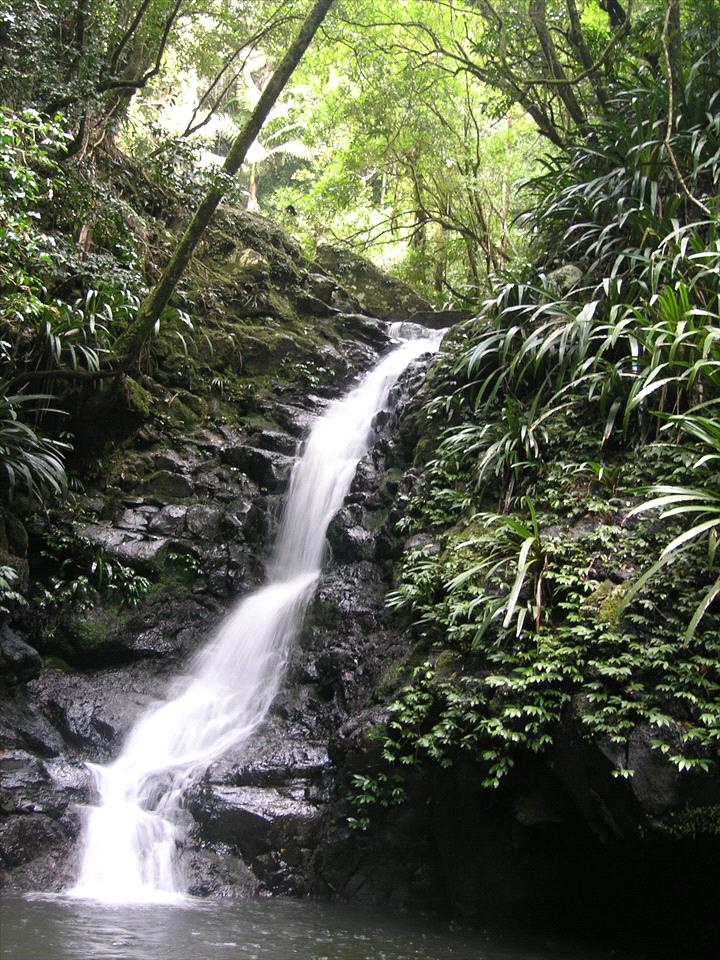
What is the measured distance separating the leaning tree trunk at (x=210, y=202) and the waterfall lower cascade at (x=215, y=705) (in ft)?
7.98

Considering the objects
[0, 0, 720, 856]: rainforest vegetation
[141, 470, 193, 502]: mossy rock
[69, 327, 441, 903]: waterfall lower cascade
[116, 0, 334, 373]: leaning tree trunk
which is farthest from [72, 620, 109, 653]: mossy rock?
[116, 0, 334, 373]: leaning tree trunk

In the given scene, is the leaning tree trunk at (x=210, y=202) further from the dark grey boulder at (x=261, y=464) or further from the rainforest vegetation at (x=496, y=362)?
the dark grey boulder at (x=261, y=464)

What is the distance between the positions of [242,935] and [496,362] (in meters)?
5.10

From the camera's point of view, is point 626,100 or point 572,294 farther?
point 626,100

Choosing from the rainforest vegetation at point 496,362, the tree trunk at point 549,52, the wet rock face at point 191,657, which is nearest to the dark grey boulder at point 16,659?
the wet rock face at point 191,657

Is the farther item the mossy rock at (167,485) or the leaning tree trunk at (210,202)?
the mossy rock at (167,485)

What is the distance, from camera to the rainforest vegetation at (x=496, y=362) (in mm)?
3838

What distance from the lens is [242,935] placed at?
11.0ft

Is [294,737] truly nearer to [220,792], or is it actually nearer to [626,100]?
[220,792]

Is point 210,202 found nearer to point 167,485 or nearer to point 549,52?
point 167,485

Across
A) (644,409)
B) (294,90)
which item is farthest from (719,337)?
(294,90)

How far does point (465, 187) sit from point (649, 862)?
11.7 m

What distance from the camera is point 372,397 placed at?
9.70 m

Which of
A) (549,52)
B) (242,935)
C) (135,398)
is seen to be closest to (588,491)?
(242,935)
